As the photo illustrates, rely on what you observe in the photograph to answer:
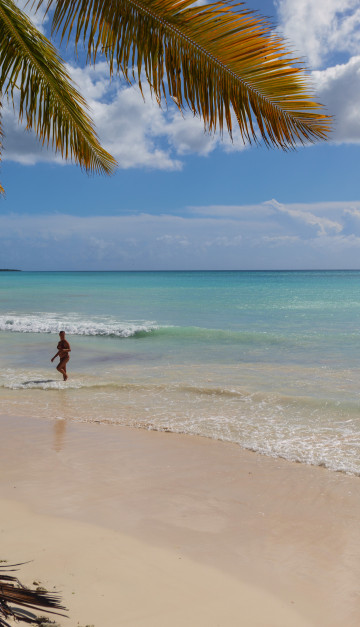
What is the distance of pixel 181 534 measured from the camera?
475 cm

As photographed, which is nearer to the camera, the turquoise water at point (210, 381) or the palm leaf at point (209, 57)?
the palm leaf at point (209, 57)

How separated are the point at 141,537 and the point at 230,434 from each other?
377 cm

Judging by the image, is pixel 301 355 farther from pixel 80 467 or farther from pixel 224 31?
pixel 224 31

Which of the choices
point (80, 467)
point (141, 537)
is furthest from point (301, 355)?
point (141, 537)

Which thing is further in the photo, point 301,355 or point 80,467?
point 301,355

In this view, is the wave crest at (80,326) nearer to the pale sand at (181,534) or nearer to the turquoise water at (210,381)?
the turquoise water at (210,381)

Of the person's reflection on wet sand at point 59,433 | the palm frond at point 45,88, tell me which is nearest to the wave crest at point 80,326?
the person's reflection on wet sand at point 59,433

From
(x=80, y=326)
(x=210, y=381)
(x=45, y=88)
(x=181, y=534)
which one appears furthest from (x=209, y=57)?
(x=80, y=326)

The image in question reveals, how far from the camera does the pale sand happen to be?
361 centimetres

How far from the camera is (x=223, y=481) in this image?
6188 mm

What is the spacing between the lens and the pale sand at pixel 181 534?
142 inches

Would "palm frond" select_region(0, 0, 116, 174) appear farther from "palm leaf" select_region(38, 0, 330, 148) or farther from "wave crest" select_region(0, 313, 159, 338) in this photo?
"wave crest" select_region(0, 313, 159, 338)

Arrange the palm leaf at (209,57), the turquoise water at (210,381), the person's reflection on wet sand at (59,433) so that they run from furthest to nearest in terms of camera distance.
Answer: the turquoise water at (210,381)
the person's reflection on wet sand at (59,433)
the palm leaf at (209,57)

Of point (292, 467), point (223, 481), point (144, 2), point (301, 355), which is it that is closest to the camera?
point (144, 2)
